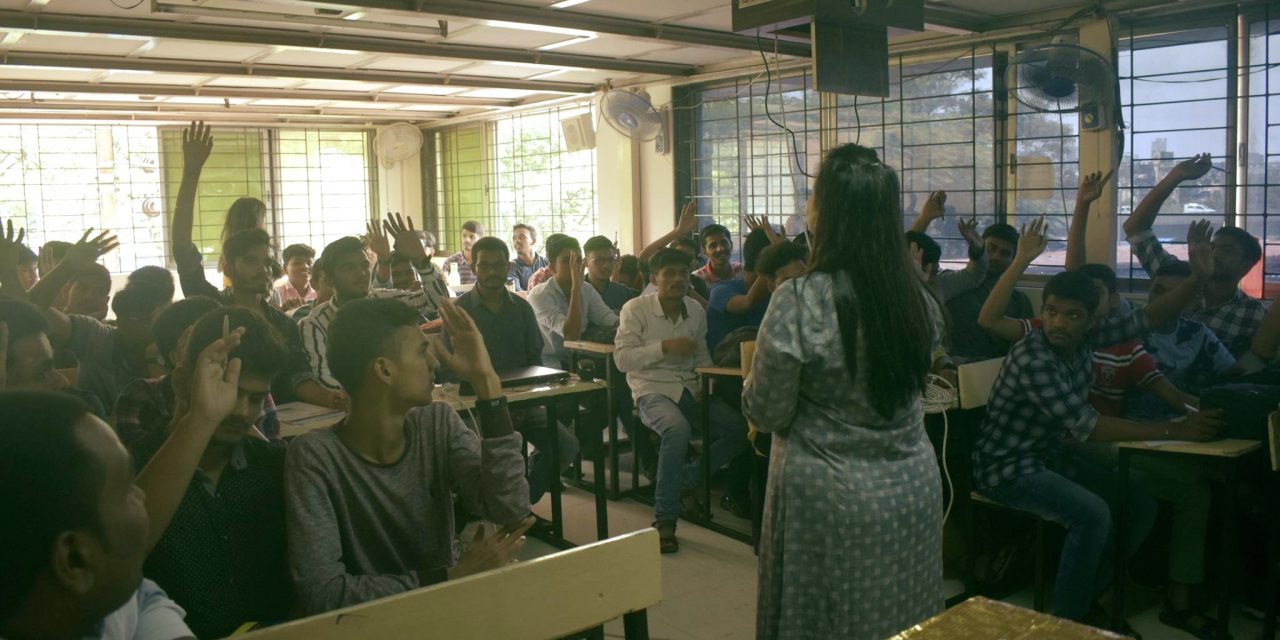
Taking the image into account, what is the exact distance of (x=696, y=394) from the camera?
4840mm

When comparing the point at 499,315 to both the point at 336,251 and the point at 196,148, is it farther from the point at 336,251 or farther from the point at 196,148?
the point at 196,148

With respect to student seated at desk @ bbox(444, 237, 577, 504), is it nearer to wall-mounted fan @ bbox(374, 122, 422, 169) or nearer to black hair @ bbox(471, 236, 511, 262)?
black hair @ bbox(471, 236, 511, 262)

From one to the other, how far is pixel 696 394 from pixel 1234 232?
2.43 m

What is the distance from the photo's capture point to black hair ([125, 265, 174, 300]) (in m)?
3.74

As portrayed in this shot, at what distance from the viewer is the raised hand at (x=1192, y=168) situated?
4914 millimetres

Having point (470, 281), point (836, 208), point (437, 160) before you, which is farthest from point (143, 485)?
point (437, 160)

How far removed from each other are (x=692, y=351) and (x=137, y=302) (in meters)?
2.32

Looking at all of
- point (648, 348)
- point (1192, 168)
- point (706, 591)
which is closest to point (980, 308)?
point (1192, 168)

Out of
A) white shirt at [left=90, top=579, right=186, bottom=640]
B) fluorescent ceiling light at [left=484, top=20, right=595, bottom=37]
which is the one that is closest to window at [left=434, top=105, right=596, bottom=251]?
fluorescent ceiling light at [left=484, top=20, right=595, bottom=37]

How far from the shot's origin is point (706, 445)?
4676 millimetres

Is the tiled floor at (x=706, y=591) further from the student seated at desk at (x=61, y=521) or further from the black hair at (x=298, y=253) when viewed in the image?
the black hair at (x=298, y=253)

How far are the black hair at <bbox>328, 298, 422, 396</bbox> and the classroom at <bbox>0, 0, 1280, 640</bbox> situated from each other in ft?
0.03

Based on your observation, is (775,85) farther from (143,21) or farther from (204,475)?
(204,475)

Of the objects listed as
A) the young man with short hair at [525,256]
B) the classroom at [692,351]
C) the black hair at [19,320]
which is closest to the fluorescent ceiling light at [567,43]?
the classroom at [692,351]
